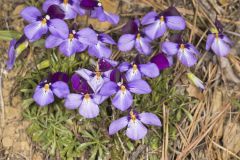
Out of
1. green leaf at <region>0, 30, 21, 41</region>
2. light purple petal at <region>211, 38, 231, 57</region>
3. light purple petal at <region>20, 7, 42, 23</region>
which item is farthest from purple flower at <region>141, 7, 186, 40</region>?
green leaf at <region>0, 30, 21, 41</region>

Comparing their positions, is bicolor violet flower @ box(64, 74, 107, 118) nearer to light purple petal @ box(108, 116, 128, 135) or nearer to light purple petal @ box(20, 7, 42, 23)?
light purple petal @ box(108, 116, 128, 135)

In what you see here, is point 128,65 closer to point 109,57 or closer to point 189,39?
point 109,57

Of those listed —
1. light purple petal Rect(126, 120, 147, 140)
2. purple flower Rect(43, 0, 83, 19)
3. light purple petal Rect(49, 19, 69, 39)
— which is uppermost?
purple flower Rect(43, 0, 83, 19)

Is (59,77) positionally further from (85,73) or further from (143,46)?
(143,46)

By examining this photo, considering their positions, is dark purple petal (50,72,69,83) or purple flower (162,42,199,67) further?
purple flower (162,42,199,67)

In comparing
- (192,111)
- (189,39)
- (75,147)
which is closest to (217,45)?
(189,39)
